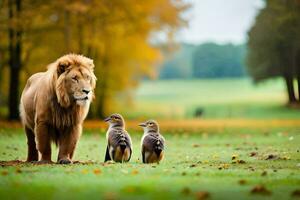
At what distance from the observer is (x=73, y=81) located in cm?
1296

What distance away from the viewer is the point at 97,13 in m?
38.9

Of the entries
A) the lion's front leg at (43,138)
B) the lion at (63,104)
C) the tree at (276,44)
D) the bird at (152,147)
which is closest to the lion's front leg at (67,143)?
the lion at (63,104)

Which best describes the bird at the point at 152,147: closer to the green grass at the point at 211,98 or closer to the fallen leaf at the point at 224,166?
the fallen leaf at the point at 224,166

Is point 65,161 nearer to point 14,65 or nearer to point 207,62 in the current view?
point 14,65

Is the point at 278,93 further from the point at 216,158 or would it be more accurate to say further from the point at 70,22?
the point at 216,158

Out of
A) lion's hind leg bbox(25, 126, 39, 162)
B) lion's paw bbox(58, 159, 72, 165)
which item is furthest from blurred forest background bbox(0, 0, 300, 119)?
lion's paw bbox(58, 159, 72, 165)

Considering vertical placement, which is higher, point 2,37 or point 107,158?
point 2,37

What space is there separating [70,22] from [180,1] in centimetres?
675

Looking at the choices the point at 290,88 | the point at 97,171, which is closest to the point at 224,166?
the point at 97,171

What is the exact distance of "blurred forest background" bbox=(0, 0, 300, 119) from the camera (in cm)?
3666

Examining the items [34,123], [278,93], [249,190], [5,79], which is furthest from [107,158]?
[278,93]

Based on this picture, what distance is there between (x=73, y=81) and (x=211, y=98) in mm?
63384

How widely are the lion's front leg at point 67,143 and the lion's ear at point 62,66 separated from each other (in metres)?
1.17

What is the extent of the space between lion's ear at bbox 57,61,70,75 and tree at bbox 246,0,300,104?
38572 millimetres
